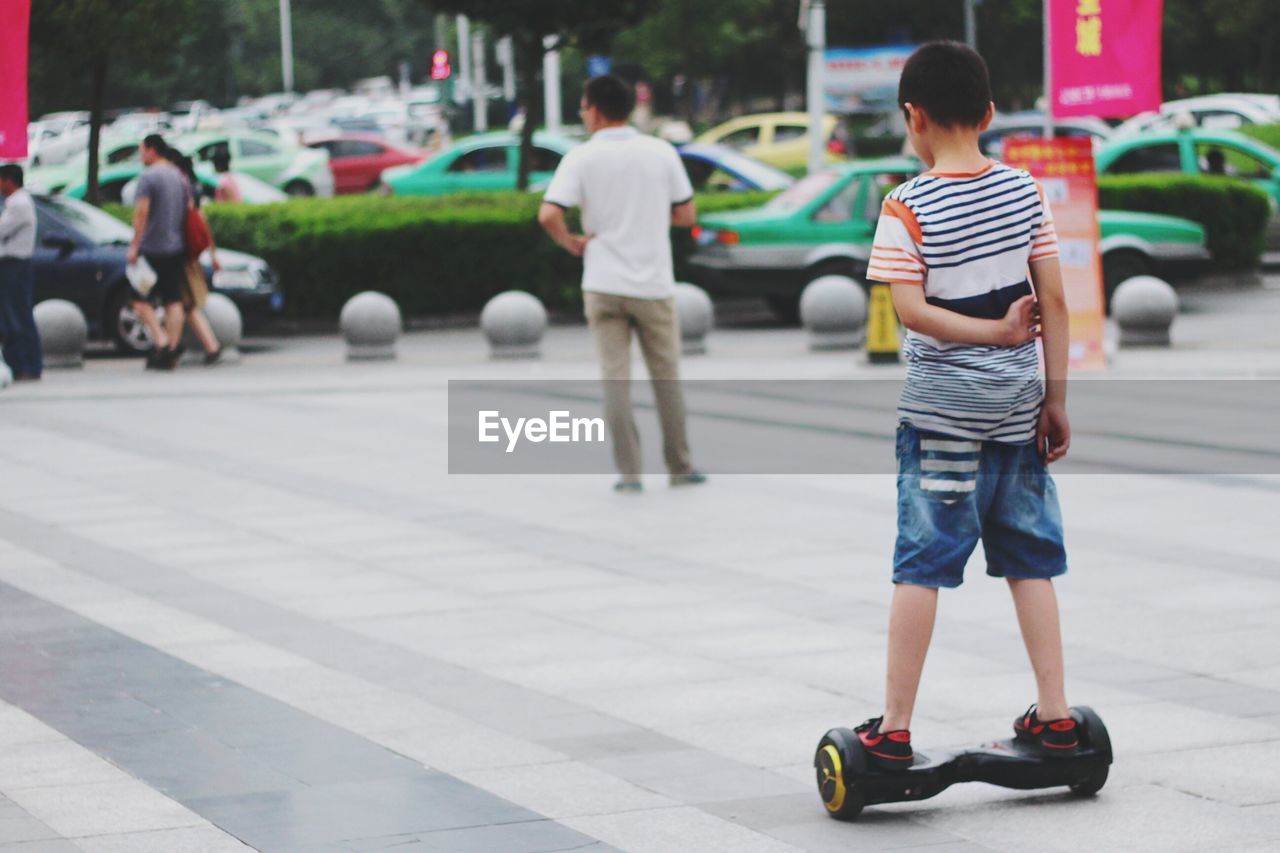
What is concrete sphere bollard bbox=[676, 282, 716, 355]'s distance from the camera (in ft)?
54.1

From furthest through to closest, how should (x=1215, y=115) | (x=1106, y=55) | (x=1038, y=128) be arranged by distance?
(x=1215, y=115)
(x=1038, y=128)
(x=1106, y=55)

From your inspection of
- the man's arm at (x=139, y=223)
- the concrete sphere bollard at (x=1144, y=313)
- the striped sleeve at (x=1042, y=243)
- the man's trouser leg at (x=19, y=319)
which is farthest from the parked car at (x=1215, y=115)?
the striped sleeve at (x=1042, y=243)

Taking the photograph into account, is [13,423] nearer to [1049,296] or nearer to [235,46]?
[1049,296]

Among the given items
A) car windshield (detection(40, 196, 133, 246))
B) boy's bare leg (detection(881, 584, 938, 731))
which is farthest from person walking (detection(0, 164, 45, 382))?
boy's bare leg (detection(881, 584, 938, 731))

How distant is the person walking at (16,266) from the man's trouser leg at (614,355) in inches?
260

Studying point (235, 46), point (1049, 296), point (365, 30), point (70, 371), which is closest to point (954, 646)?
point (1049, 296)

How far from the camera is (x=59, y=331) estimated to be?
1616 centimetres

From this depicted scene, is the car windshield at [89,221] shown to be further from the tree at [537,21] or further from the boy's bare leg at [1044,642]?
the boy's bare leg at [1044,642]

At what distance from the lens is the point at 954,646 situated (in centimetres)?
653

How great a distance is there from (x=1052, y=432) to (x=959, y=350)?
0.92 ft

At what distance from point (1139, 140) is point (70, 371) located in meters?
13.1

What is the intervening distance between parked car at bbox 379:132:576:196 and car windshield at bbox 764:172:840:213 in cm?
848

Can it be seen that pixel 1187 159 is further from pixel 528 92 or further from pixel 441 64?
pixel 441 64

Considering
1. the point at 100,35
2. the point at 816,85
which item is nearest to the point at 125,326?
the point at 100,35
